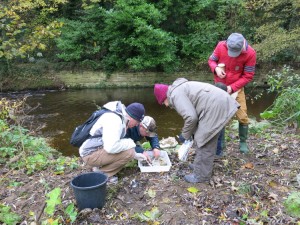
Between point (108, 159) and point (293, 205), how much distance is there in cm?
189

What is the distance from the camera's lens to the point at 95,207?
A: 295 centimetres

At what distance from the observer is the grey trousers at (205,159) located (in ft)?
10.8

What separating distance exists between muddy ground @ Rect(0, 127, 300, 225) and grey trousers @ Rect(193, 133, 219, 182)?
0.12 metres

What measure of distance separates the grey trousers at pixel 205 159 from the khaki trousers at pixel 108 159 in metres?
0.71

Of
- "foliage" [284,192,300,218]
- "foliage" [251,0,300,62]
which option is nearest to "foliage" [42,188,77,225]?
"foliage" [284,192,300,218]

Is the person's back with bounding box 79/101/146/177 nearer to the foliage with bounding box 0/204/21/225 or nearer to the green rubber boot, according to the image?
the foliage with bounding box 0/204/21/225

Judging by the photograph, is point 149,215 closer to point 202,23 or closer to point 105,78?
point 105,78

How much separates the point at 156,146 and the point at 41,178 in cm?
149

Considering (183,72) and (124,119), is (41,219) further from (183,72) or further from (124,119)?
(183,72)

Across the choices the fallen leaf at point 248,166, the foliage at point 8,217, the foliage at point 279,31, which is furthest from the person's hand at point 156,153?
the foliage at point 279,31

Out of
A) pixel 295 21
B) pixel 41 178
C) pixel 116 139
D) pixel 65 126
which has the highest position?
pixel 295 21

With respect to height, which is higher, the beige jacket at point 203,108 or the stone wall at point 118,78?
the beige jacket at point 203,108

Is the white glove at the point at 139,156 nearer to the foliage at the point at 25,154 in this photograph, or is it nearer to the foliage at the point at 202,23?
the foliage at the point at 25,154

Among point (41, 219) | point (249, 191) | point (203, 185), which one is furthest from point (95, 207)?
point (249, 191)
